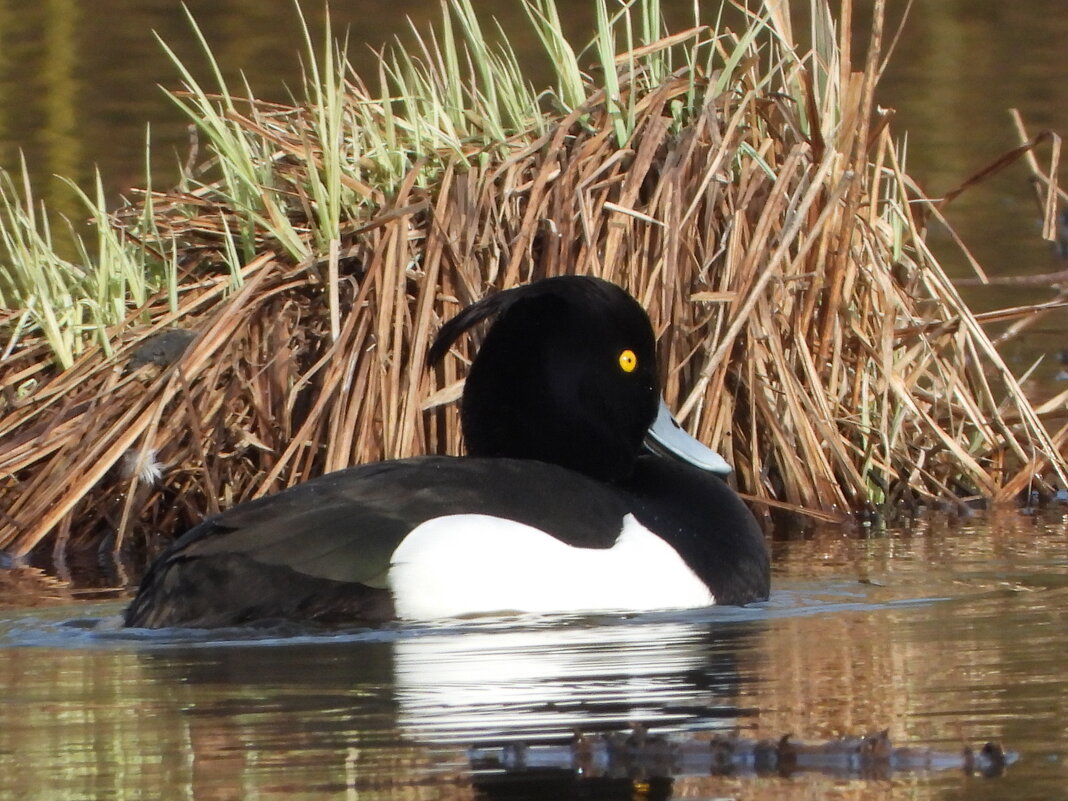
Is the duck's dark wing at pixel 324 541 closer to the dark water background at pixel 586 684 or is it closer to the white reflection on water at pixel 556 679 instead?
the dark water background at pixel 586 684

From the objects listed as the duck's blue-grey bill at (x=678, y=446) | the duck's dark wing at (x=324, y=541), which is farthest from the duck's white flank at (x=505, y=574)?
the duck's blue-grey bill at (x=678, y=446)

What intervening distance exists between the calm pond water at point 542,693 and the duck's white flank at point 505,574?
0.09 metres

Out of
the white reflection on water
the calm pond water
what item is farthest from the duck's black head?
the white reflection on water

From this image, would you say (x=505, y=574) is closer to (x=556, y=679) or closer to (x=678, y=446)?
(x=556, y=679)

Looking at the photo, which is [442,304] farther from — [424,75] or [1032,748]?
[1032,748]

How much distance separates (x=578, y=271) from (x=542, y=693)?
114 inches

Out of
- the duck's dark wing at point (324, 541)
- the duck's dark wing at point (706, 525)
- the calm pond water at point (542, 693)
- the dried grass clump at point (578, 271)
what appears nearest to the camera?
the calm pond water at point (542, 693)

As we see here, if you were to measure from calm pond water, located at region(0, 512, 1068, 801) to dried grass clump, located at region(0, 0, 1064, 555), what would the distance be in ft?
3.82

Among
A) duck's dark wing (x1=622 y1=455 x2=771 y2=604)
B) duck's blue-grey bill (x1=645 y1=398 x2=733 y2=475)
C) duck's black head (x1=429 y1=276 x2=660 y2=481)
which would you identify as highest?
duck's black head (x1=429 y1=276 x2=660 y2=481)

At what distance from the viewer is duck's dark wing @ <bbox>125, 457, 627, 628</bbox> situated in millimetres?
4910

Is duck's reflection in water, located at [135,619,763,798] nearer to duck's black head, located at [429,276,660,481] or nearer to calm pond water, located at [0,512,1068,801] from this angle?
calm pond water, located at [0,512,1068,801]

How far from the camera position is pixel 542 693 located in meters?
4.00

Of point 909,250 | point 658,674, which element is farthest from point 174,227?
point 658,674

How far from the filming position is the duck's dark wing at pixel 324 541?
4910 mm
